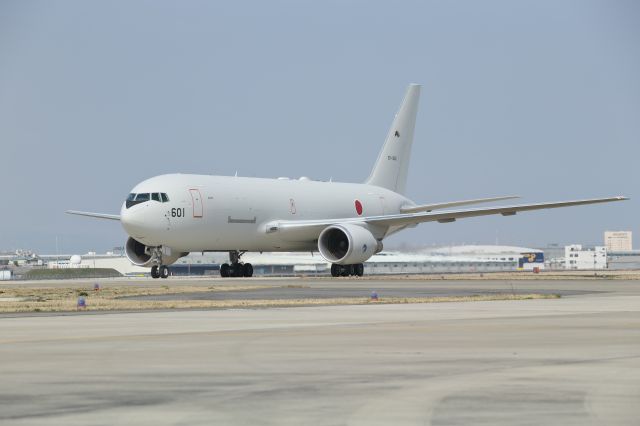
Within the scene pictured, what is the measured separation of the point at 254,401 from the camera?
965 cm

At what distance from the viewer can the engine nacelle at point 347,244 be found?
56344 millimetres

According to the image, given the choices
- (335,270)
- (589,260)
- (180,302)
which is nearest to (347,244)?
(335,270)

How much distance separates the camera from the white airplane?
53.2 metres

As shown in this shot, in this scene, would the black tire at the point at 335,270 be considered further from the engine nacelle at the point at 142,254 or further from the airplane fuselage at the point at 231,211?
the engine nacelle at the point at 142,254

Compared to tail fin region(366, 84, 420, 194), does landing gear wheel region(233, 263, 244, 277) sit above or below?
below

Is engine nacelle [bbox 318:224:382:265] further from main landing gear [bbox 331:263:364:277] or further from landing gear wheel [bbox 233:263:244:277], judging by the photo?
landing gear wheel [bbox 233:263:244:277]

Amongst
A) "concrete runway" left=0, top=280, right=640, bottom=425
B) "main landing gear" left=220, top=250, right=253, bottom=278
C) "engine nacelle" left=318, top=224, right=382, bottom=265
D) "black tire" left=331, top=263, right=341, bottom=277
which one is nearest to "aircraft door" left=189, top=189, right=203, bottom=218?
"main landing gear" left=220, top=250, right=253, bottom=278

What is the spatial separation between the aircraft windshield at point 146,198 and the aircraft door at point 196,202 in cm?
142

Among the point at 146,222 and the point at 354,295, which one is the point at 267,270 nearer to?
the point at 146,222

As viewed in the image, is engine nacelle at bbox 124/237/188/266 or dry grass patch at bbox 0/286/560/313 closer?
dry grass patch at bbox 0/286/560/313

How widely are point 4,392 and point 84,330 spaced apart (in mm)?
8546

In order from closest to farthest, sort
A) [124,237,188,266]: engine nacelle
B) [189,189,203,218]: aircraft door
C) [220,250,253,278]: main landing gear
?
[189,189,203,218]: aircraft door
[124,237,188,266]: engine nacelle
[220,250,253,278]: main landing gear

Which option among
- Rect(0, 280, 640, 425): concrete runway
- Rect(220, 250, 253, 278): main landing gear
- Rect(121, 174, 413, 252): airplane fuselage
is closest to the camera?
Rect(0, 280, 640, 425): concrete runway

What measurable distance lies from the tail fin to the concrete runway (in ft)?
164
